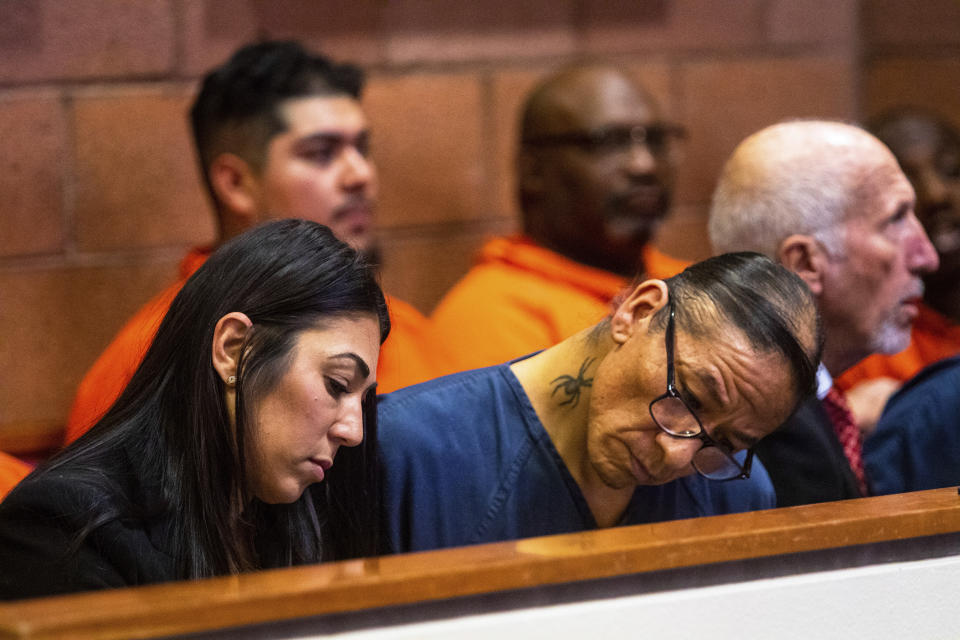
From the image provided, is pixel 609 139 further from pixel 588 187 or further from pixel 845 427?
pixel 845 427

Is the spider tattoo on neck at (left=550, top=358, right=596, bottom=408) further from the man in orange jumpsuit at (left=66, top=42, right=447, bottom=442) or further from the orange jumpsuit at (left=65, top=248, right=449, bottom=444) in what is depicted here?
the man in orange jumpsuit at (left=66, top=42, right=447, bottom=442)

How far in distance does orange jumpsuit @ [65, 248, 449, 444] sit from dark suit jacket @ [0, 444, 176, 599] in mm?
614

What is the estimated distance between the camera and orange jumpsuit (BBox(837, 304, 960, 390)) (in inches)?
121

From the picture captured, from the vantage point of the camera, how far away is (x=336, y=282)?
1489mm

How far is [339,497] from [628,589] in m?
0.47

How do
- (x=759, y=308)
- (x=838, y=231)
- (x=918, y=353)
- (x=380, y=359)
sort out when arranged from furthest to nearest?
(x=918, y=353), (x=380, y=359), (x=838, y=231), (x=759, y=308)

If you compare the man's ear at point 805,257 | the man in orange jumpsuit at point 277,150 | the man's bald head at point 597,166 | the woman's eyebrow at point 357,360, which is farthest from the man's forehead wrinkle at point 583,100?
the woman's eyebrow at point 357,360

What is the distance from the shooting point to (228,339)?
1.46 metres

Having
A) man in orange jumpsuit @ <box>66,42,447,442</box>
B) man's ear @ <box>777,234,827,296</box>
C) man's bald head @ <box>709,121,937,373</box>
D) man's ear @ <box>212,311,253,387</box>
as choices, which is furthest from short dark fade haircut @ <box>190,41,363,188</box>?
man's ear @ <box>212,311,253,387</box>

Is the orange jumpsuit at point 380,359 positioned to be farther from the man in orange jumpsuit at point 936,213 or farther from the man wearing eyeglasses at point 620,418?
the man in orange jumpsuit at point 936,213

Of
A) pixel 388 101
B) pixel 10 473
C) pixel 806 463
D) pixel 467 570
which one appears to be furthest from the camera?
pixel 388 101

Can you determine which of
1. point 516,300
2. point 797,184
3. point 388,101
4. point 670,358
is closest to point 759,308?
point 670,358

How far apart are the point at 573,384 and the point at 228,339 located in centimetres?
50

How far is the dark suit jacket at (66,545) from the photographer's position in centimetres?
134
